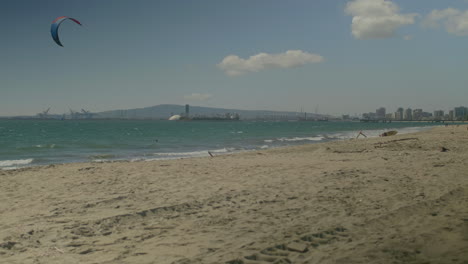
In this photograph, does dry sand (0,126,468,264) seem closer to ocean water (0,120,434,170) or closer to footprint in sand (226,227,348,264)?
footprint in sand (226,227,348,264)

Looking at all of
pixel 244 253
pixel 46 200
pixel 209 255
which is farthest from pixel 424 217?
pixel 46 200

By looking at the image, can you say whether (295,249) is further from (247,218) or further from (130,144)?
(130,144)

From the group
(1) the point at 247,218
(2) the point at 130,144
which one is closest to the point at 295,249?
(1) the point at 247,218

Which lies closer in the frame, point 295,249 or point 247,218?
point 295,249

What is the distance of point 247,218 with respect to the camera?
18.2 feet

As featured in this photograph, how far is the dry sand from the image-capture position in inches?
161

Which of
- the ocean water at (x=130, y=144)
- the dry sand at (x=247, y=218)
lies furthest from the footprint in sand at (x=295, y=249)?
the ocean water at (x=130, y=144)

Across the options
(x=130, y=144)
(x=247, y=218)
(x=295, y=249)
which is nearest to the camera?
(x=295, y=249)

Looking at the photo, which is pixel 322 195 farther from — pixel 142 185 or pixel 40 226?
pixel 40 226

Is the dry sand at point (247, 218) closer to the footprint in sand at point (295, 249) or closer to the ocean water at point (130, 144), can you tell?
the footprint in sand at point (295, 249)

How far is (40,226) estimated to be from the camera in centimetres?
556

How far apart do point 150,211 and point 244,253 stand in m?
2.76

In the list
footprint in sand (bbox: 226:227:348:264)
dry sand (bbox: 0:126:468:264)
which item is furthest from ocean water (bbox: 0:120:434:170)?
Answer: footprint in sand (bbox: 226:227:348:264)

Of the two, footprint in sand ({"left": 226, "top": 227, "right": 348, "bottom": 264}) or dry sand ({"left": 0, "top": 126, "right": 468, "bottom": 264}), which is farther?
dry sand ({"left": 0, "top": 126, "right": 468, "bottom": 264})
